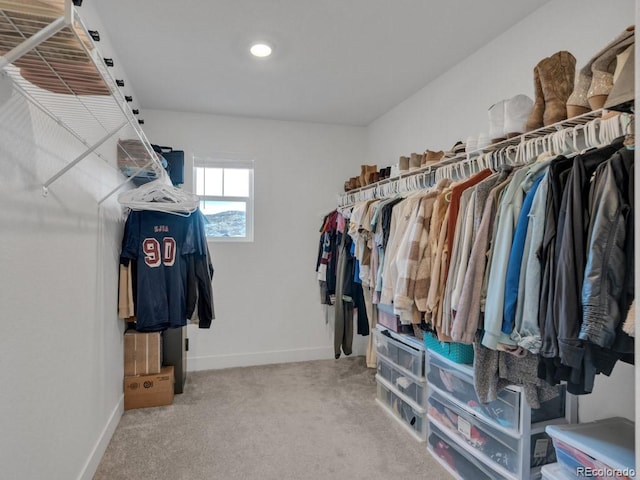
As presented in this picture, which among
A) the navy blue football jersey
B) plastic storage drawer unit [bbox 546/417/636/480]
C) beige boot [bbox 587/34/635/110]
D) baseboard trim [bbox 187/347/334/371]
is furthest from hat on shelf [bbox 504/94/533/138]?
baseboard trim [bbox 187/347/334/371]

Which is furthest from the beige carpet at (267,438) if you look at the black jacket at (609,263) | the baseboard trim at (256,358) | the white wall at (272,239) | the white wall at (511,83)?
the black jacket at (609,263)

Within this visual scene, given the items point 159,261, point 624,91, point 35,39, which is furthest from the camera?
point 159,261

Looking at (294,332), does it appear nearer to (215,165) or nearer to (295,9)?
(215,165)

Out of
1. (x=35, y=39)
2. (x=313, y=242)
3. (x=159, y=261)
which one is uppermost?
(x=35, y=39)

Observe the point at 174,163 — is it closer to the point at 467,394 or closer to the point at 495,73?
the point at 495,73

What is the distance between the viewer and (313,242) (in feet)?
12.7

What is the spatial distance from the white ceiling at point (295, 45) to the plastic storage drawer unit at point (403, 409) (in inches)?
90.7

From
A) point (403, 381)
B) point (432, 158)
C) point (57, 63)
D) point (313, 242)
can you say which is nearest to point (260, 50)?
point (432, 158)

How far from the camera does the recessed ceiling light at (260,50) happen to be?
2.31m

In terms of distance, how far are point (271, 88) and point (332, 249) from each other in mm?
1491

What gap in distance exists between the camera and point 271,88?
9.75 ft

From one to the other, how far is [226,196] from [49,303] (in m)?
2.39

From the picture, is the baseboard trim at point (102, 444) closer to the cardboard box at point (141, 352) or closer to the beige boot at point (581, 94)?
the cardboard box at point (141, 352)

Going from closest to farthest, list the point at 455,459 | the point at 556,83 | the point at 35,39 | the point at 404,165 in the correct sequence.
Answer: the point at 35,39
the point at 556,83
the point at 455,459
the point at 404,165
